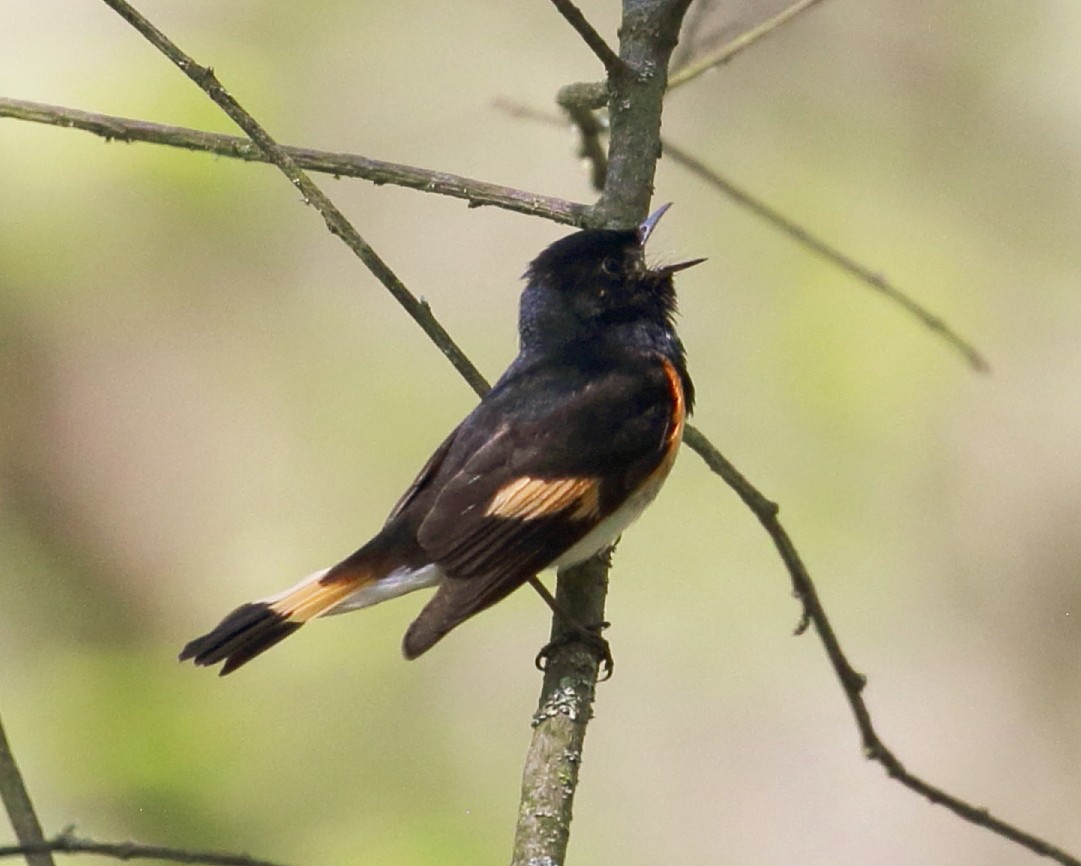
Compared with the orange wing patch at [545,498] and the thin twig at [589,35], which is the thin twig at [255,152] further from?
the orange wing patch at [545,498]

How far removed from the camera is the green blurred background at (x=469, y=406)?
13.4ft

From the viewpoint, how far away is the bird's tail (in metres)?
2.42

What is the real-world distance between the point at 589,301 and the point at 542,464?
0.52m

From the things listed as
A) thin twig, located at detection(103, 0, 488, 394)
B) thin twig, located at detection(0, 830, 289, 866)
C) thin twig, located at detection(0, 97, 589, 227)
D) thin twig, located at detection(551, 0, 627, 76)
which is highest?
thin twig, located at detection(551, 0, 627, 76)

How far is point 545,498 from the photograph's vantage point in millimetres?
2545

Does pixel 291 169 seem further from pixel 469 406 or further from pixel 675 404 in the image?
pixel 469 406

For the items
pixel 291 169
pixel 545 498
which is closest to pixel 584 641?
pixel 545 498

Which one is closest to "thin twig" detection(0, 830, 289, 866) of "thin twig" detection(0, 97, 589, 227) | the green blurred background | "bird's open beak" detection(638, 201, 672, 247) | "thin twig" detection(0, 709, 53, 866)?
"thin twig" detection(0, 709, 53, 866)

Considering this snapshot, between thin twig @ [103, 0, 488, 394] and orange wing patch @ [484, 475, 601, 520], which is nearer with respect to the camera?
thin twig @ [103, 0, 488, 394]

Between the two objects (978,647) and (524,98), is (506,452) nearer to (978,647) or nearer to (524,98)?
(978,647)

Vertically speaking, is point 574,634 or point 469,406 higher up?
point 469,406

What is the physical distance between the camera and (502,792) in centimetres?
407

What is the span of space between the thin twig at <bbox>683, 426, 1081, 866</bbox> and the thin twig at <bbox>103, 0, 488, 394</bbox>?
0.49m

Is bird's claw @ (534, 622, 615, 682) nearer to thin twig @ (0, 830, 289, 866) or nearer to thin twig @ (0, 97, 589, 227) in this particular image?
thin twig @ (0, 97, 589, 227)
